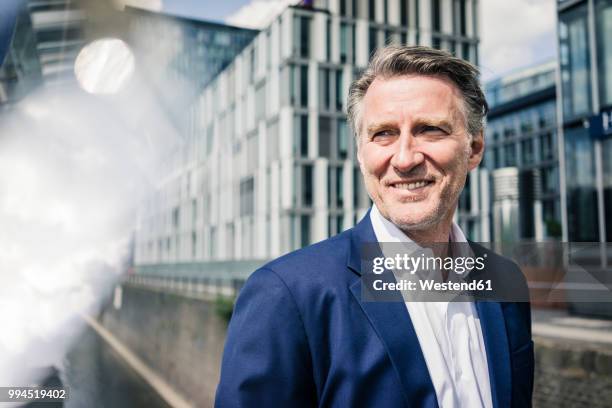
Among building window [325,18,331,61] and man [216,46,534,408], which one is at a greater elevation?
building window [325,18,331,61]

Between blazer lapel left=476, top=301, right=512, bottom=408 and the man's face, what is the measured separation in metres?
0.37

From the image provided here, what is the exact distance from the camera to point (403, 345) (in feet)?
5.22

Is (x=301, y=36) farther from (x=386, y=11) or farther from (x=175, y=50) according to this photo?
(x=175, y=50)

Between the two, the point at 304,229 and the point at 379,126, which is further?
the point at 304,229

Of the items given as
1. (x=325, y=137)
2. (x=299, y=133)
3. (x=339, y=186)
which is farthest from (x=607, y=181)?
(x=299, y=133)

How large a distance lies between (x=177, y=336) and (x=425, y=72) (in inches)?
807

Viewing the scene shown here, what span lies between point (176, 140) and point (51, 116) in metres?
Answer: 2.21

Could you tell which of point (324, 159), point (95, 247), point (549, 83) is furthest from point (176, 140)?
point (549, 83)

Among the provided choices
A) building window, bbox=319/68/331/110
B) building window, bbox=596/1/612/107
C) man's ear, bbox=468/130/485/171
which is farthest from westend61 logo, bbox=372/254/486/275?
building window, bbox=319/68/331/110

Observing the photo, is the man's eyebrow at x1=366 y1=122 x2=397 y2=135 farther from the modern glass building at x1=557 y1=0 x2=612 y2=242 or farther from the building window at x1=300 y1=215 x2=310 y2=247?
the building window at x1=300 y1=215 x2=310 y2=247

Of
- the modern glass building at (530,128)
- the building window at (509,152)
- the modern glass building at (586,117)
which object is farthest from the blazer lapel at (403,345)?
the building window at (509,152)

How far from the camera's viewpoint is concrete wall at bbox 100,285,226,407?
1825 centimetres

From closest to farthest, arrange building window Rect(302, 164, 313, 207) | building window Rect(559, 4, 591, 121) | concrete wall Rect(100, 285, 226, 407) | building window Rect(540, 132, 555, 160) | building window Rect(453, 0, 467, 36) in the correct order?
building window Rect(559, 4, 591, 121), concrete wall Rect(100, 285, 226, 407), building window Rect(453, 0, 467, 36), building window Rect(302, 164, 313, 207), building window Rect(540, 132, 555, 160)

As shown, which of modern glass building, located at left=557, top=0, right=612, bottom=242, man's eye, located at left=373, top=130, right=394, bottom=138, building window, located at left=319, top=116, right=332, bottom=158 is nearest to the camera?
man's eye, located at left=373, top=130, right=394, bottom=138
